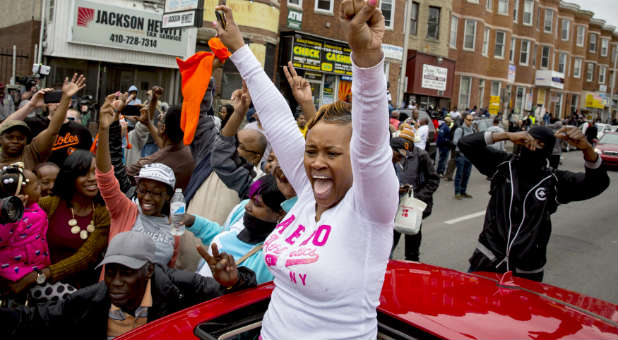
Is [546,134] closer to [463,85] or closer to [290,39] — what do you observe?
[290,39]

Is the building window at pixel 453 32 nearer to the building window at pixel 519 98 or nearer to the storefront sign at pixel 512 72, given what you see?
the storefront sign at pixel 512 72

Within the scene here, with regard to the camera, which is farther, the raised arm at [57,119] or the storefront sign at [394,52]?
the storefront sign at [394,52]

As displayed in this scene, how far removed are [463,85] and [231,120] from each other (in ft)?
107

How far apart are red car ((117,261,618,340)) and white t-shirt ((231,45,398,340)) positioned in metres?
0.35

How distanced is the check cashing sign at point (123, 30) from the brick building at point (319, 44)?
5.93 metres

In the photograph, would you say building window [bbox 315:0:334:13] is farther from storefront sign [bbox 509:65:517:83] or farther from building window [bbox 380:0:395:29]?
storefront sign [bbox 509:65:517:83]

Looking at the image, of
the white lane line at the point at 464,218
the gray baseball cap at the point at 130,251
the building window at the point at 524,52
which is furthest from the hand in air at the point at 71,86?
the building window at the point at 524,52

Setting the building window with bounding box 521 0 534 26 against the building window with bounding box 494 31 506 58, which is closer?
the building window with bounding box 494 31 506 58

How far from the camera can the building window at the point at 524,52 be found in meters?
40.2

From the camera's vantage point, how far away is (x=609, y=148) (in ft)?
69.4

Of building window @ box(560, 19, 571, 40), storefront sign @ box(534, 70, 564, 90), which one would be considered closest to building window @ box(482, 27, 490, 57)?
storefront sign @ box(534, 70, 564, 90)

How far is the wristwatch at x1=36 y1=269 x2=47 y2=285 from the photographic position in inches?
126

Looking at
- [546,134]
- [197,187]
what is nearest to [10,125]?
[197,187]

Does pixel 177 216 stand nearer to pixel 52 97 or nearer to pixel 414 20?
pixel 52 97
